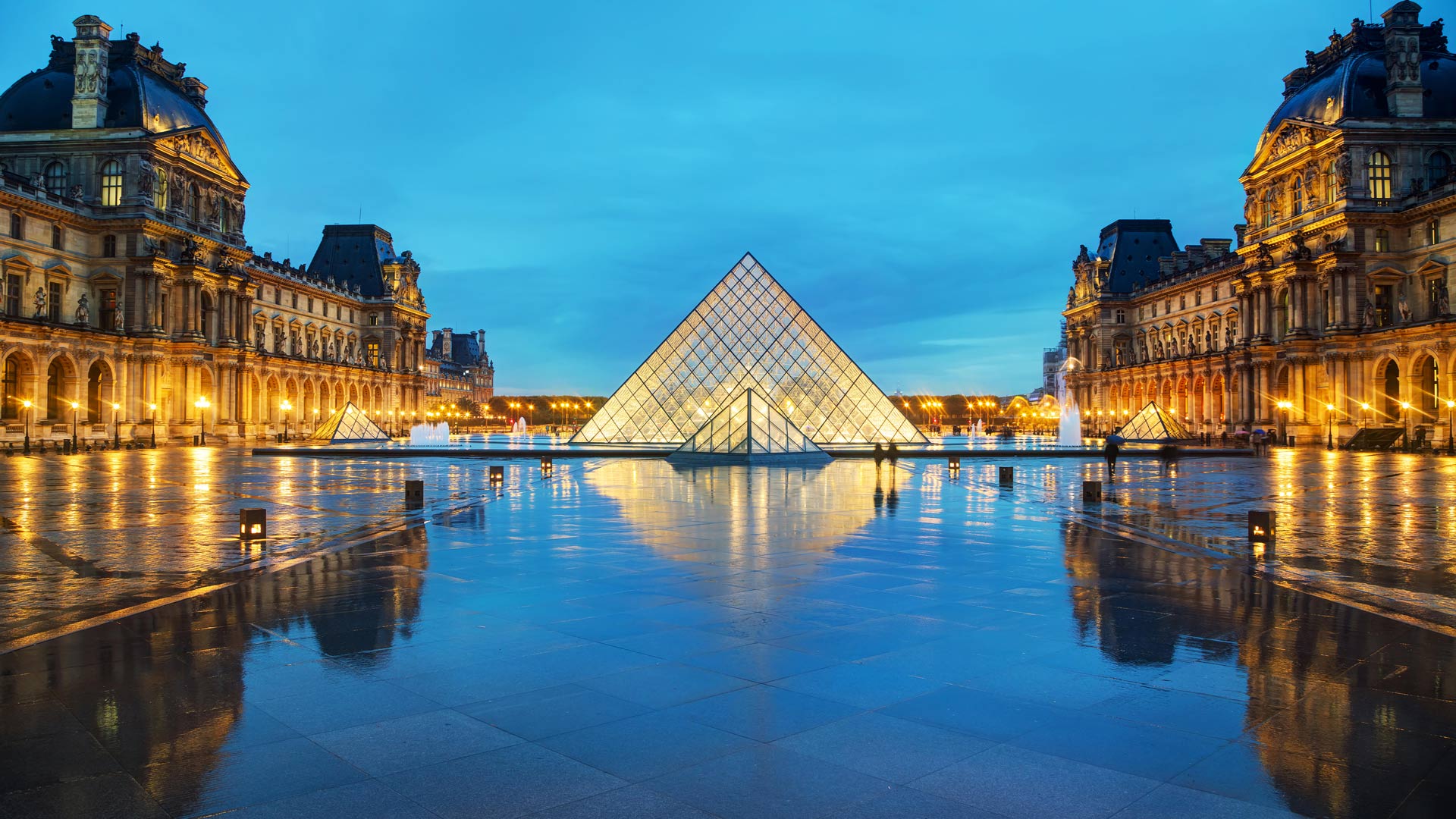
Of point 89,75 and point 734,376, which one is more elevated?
point 89,75

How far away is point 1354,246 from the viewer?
42.4m

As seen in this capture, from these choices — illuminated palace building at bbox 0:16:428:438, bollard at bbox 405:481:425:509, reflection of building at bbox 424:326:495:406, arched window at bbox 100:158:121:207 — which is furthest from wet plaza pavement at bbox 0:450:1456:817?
reflection of building at bbox 424:326:495:406

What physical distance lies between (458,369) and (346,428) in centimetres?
8789

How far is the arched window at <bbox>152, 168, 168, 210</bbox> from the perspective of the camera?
43.2 m

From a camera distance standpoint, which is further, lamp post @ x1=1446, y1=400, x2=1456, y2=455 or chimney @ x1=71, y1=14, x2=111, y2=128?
chimney @ x1=71, y1=14, x2=111, y2=128

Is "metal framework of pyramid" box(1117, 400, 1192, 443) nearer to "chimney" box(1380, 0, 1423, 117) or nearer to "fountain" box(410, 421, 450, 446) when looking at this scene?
"chimney" box(1380, 0, 1423, 117)

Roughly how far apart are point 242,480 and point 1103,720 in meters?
20.7

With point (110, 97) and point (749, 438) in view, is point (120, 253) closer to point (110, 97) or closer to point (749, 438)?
point (110, 97)

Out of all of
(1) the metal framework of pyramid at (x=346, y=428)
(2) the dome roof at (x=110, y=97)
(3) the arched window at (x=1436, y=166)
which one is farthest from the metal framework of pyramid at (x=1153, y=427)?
(2) the dome roof at (x=110, y=97)

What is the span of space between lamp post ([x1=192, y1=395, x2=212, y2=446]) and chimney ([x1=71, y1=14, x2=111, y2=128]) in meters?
13.7

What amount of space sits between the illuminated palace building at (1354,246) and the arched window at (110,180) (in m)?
56.8

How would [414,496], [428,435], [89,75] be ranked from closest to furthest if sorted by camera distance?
[414,496], [89,75], [428,435]

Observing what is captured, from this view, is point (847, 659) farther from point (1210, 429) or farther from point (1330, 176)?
point (1210, 429)

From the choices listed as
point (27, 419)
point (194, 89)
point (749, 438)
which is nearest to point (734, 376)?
point (749, 438)
